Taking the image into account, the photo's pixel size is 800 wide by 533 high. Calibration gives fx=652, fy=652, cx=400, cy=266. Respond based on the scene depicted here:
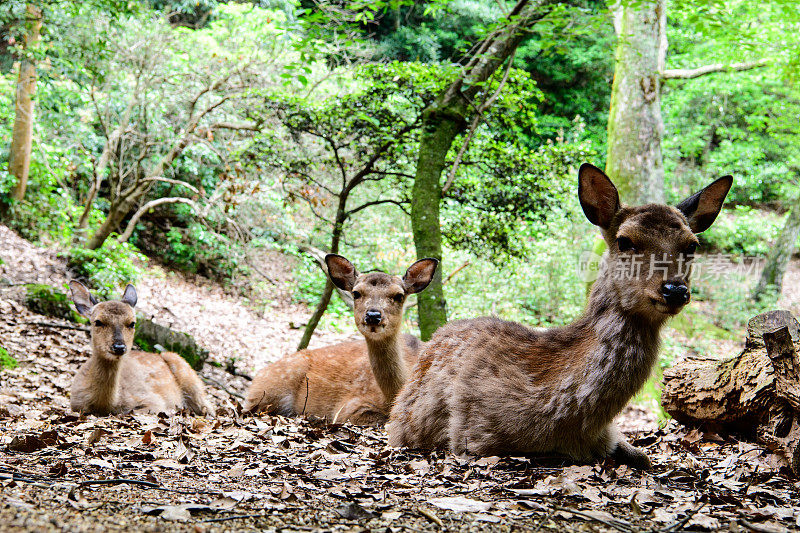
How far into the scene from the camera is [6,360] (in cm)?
773

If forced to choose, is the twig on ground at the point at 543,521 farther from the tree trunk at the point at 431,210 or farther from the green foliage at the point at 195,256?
the green foliage at the point at 195,256

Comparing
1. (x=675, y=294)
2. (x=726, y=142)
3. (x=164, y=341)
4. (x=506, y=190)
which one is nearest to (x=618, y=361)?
(x=675, y=294)

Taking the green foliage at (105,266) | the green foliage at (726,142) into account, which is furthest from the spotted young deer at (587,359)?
the green foliage at (726,142)

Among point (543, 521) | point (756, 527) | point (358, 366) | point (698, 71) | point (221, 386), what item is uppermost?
point (698, 71)

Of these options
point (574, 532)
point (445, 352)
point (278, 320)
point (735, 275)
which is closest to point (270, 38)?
point (278, 320)

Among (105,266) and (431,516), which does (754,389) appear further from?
(105,266)

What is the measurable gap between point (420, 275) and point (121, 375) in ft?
11.1

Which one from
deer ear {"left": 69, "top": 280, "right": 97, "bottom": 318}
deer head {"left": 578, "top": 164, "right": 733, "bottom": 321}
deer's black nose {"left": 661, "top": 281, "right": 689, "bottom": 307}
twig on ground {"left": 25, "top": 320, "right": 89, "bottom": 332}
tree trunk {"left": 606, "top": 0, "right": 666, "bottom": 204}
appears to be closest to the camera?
deer's black nose {"left": 661, "top": 281, "right": 689, "bottom": 307}

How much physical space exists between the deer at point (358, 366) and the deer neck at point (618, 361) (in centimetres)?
261

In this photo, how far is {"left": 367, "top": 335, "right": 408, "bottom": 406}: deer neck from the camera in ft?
20.6

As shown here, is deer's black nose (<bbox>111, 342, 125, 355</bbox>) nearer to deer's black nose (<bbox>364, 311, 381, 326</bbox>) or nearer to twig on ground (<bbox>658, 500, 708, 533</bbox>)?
deer's black nose (<bbox>364, 311, 381, 326</bbox>)

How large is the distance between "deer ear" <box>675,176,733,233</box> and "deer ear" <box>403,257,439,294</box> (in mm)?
2756

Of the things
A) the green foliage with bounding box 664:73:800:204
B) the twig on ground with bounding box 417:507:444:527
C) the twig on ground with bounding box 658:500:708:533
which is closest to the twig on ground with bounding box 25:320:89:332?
the twig on ground with bounding box 417:507:444:527

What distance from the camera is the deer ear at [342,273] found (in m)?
6.71
